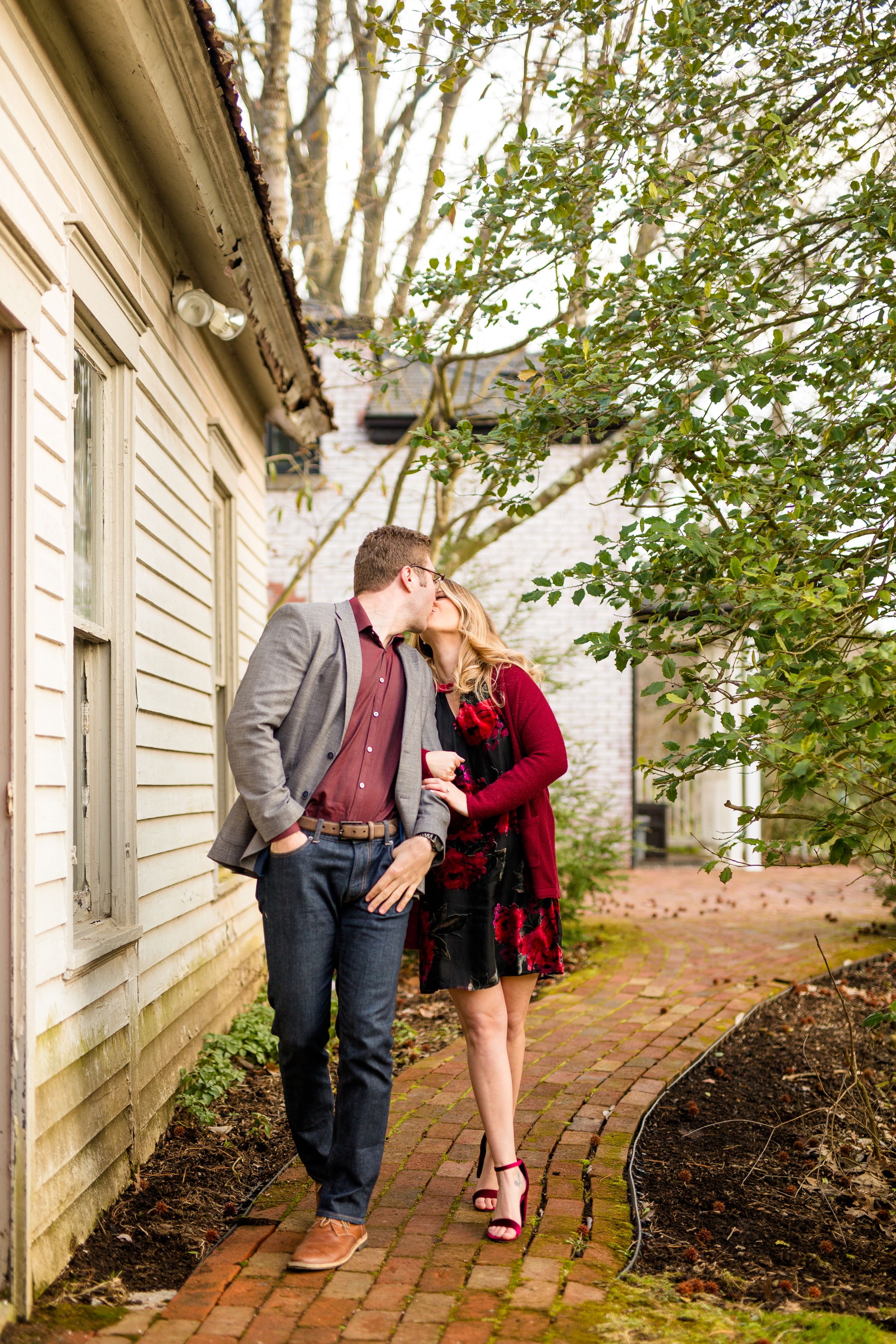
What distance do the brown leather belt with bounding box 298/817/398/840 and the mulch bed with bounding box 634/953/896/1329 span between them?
140 centimetres

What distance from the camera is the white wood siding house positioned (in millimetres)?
2891

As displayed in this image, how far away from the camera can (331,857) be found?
3.14 metres

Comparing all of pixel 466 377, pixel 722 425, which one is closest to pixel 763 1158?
pixel 722 425

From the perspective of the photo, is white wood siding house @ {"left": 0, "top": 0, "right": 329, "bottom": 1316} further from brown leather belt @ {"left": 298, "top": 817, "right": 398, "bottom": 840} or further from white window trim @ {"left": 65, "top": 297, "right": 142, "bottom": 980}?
brown leather belt @ {"left": 298, "top": 817, "right": 398, "bottom": 840}

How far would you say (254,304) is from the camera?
5965 mm

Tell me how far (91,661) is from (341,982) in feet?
4.93

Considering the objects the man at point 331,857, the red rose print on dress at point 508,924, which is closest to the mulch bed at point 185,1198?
the man at point 331,857

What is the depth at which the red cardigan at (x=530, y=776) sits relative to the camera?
3420mm

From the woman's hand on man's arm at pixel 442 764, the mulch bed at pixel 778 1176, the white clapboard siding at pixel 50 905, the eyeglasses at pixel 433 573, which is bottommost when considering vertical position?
the mulch bed at pixel 778 1176

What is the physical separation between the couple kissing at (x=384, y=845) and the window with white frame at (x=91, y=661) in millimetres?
840

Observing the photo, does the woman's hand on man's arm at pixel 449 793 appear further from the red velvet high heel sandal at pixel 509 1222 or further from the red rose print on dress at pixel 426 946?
the red velvet high heel sandal at pixel 509 1222

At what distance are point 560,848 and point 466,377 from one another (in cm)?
876

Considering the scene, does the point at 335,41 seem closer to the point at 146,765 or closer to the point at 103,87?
the point at 103,87

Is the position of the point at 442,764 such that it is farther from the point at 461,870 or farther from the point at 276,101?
the point at 276,101
